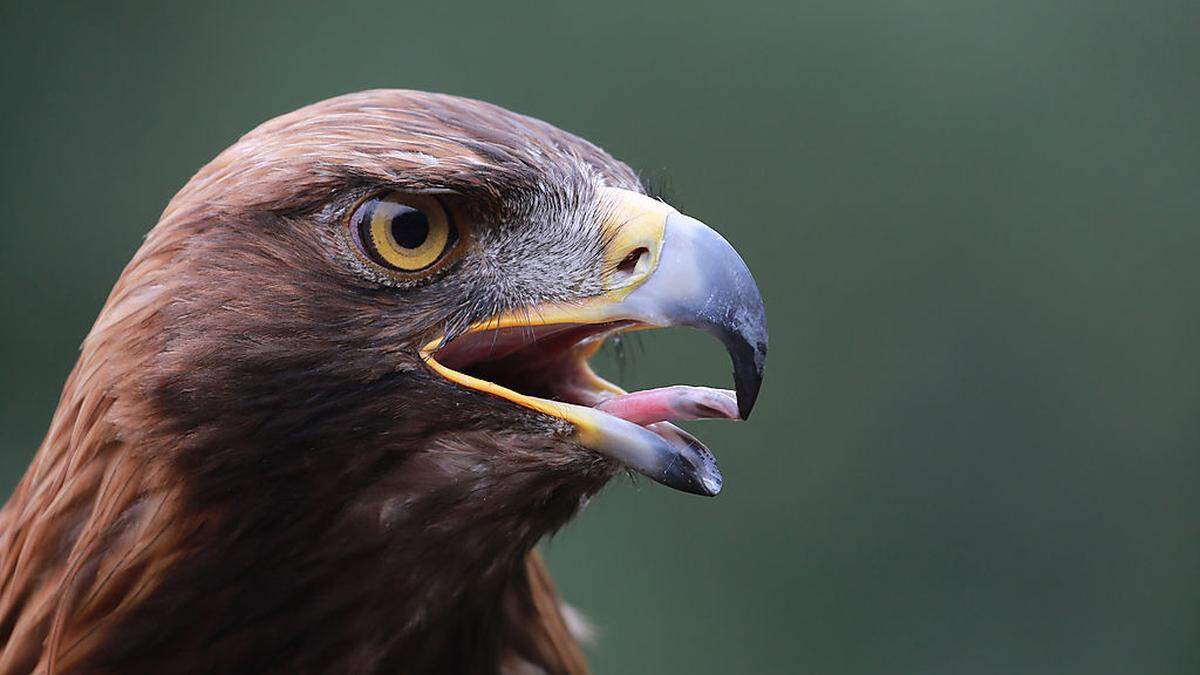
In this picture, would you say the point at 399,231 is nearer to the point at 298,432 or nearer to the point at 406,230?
the point at 406,230

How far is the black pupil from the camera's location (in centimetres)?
155

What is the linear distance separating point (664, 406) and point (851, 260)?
2.84 m

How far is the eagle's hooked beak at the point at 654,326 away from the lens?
1.51m

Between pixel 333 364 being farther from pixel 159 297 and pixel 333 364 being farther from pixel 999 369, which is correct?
pixel 999 369

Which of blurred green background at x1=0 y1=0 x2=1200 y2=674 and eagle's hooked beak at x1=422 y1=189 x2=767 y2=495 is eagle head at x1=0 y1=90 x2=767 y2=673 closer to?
eagle's hooked beak at x1=422 y1=189 x2=767 y2=495

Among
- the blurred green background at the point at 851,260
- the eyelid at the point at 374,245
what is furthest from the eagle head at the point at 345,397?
the blurred green background at the point at 851,260

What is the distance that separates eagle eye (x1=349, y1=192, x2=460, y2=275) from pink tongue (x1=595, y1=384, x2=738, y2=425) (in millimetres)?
271

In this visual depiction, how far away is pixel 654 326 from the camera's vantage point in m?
1.54

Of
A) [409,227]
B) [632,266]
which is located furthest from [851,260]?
[409,227]

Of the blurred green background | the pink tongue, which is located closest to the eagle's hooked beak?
the pink tongue

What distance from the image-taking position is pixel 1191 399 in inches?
174

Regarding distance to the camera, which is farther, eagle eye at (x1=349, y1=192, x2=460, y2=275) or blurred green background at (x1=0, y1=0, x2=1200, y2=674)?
blurred green background at (x1=0, y1=0, x2=1200, y2=674)

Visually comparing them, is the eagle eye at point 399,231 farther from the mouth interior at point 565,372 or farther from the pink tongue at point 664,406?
the pink tongue at point 664,406

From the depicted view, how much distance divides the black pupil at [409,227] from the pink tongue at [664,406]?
0.93 feet
